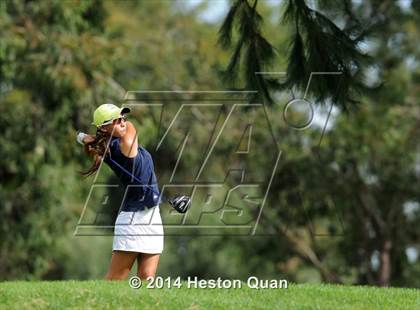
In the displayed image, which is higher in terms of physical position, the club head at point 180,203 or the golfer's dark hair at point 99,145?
the golfer's dark hair at point 99,145

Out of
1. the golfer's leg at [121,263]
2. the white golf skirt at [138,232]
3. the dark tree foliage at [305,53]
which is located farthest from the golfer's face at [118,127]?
the dark tree foliage at [305,53]

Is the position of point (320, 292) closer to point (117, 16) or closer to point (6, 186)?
point (6, 186)

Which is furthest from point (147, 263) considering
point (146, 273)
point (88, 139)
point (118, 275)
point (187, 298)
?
point (88, 139)

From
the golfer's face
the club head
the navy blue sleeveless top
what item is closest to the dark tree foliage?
the club head

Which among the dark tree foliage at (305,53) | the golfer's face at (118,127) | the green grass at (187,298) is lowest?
the green grass at (187,298)

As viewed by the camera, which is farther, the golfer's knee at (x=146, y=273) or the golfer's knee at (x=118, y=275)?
the golfer's knee at (x=118, y=275)

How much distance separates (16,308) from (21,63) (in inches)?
519

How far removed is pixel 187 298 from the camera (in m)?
8.62

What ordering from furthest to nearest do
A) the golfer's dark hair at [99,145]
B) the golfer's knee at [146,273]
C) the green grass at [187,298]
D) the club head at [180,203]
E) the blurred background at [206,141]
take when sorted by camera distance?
the blurred background at [206,141] → the club head at [180,203] → the golfer's knee at [146,273] → the golfer's dark hair at [99,145] → the green grass at [187,298]

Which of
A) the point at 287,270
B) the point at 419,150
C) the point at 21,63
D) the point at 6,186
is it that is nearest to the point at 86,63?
the point at 21,63

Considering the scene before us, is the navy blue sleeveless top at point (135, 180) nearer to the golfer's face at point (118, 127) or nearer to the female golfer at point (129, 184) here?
the female golfer at point (129, 184)

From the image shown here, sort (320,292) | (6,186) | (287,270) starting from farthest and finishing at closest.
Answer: (287,270), (6,186), (320,292)

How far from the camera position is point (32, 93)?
69.4 ft

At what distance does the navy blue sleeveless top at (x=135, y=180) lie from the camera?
29.1ft
